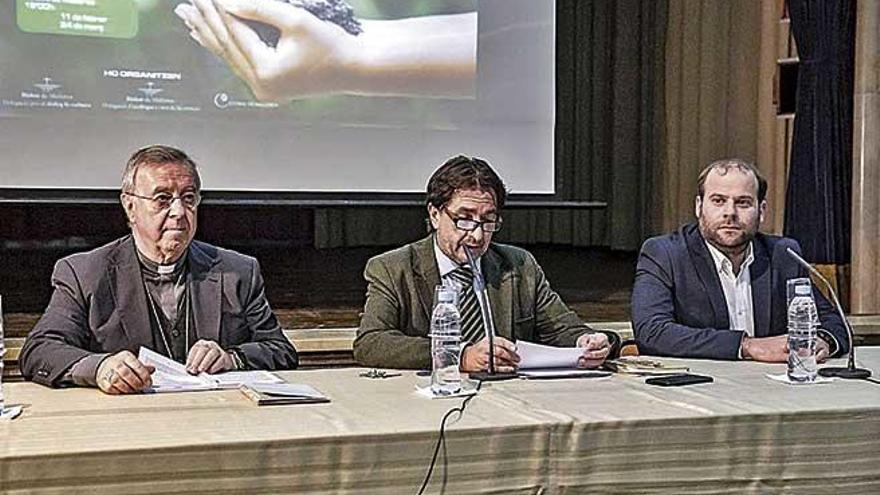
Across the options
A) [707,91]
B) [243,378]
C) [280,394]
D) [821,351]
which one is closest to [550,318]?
[821,351]

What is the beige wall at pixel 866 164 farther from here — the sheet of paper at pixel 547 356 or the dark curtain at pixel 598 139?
the sheet of paper at pixel 547 356

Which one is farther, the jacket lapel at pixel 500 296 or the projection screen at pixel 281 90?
the projection screen at pixel 281 90

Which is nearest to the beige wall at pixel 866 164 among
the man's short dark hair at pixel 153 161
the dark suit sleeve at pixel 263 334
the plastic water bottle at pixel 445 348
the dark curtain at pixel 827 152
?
the dark curtain at pixel 827 152

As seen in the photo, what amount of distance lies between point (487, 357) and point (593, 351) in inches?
10.6

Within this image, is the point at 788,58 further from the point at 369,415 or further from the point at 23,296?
the point at 369,415

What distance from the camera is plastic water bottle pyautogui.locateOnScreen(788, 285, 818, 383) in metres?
2.51

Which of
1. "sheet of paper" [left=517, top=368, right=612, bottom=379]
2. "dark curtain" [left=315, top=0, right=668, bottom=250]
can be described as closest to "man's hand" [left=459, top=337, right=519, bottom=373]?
"sheet of paper" [left=517, top=368, right=612, bottom=379]

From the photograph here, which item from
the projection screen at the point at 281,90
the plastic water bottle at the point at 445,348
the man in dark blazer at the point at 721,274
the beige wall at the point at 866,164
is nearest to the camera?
the plastic water bottle at the point at 445,348

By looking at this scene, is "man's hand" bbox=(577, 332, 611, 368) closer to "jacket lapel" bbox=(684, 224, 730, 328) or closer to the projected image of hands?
"jacket lapel" bbox=(684, 224, 730, 328)

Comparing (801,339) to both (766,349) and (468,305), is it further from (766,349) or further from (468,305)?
(468,305)

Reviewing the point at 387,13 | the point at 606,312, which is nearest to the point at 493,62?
the point at 387,13

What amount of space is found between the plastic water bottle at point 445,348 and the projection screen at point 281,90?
292cm

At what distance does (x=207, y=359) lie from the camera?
2484 mm

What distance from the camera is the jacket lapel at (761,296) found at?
314 centimetres
